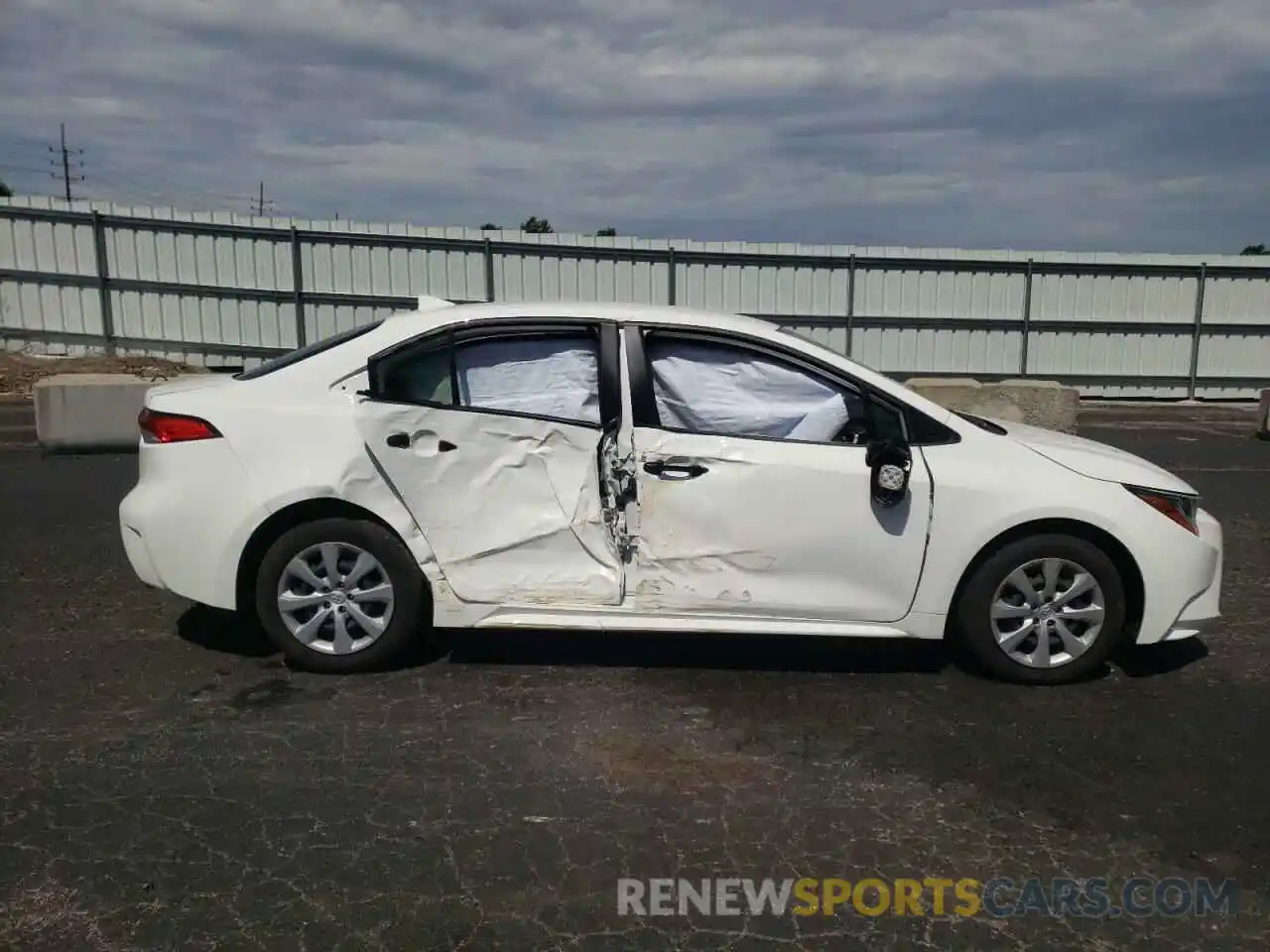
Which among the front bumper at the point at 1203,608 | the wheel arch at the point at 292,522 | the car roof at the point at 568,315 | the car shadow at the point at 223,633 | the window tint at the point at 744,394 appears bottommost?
the car shadow at the point at 223,633

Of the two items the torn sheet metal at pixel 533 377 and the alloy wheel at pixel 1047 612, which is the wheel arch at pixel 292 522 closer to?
the torn sheet metal at pixel 533 377

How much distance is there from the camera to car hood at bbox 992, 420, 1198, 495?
448 cm

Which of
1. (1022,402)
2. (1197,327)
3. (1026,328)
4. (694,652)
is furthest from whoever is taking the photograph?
(1197,327)

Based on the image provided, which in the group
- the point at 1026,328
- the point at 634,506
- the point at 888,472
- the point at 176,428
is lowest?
the point at 634,506

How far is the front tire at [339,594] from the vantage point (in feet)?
14.5

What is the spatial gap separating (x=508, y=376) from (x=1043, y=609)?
251 cm

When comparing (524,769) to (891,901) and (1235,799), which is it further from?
(1235,799)

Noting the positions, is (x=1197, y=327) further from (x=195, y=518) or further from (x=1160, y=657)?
(x=195, y=518)

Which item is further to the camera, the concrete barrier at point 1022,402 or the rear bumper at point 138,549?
the concrete barrier at point 1022,402

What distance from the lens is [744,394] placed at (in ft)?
14.7

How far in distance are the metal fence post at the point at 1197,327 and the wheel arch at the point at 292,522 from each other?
17.8 metres

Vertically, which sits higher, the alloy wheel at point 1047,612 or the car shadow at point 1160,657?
the alloy wheel at point 1047,612

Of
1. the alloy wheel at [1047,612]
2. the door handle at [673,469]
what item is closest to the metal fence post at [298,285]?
the door handle at [673,469]

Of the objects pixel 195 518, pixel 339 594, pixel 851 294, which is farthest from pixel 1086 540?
pixel 851 294
